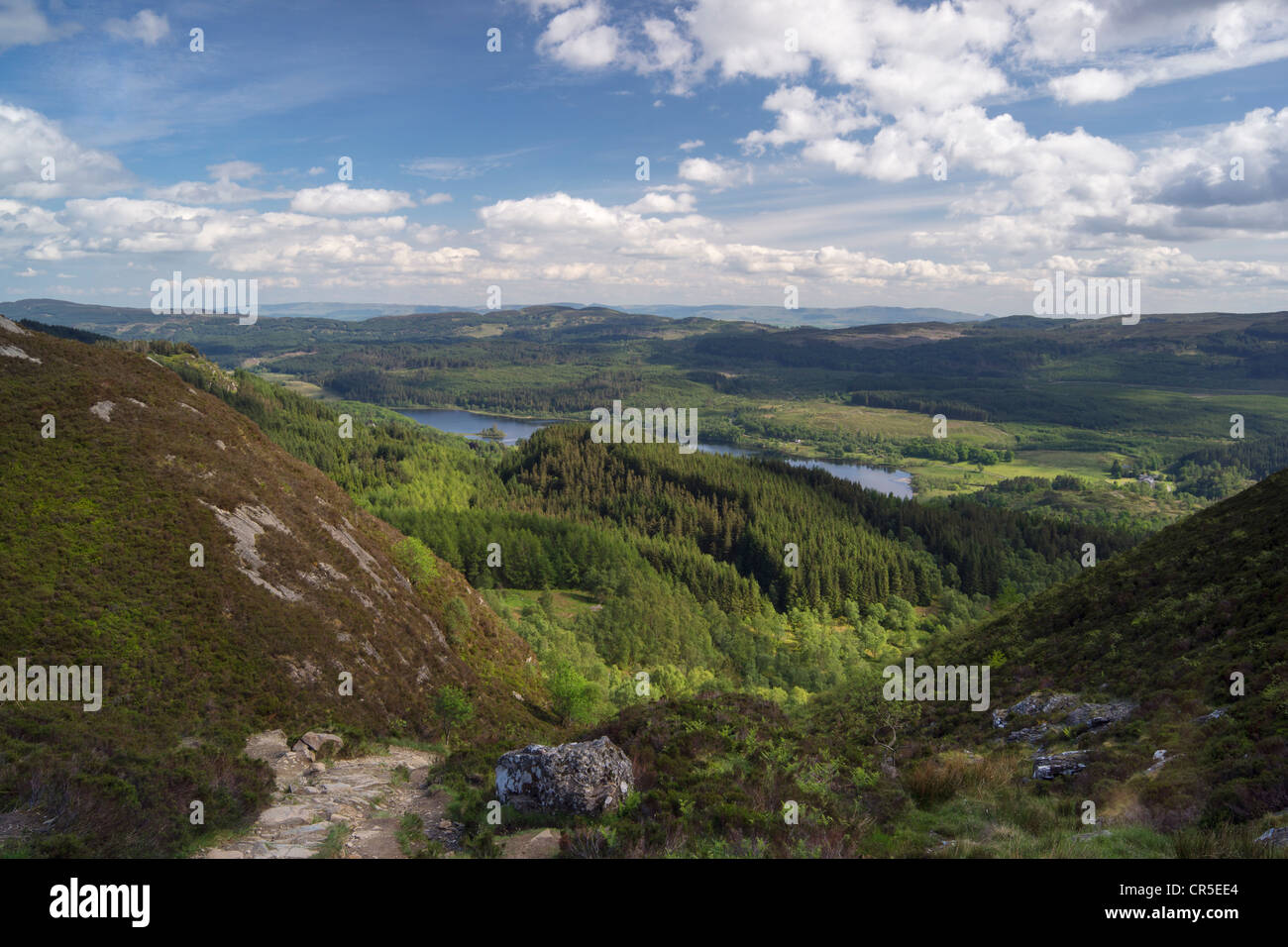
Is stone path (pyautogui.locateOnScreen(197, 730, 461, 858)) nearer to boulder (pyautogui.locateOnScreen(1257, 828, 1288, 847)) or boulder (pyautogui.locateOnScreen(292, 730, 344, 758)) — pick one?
boulder (pyautogui.locateOnScreen(292, 730, 344, 758))

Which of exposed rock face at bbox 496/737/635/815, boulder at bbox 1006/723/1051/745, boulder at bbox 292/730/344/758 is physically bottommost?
boulder at bbox 292/730/344/758

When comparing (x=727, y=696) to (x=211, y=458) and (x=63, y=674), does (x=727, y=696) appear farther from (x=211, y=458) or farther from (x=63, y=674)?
(x=211, y=458)

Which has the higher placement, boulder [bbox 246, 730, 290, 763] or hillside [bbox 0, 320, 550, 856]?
hillside [bbox 0, 320, 550, 856]

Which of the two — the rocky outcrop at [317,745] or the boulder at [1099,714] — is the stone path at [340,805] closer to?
the rocky outcrop at [317,745]

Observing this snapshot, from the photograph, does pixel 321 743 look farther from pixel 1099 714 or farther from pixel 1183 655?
pixel 1183 655

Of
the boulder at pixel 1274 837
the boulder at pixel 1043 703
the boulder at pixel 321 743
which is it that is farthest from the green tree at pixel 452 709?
the boulder at pixel 1274 837

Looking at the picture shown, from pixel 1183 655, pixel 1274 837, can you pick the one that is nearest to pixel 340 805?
pixel 1274 837

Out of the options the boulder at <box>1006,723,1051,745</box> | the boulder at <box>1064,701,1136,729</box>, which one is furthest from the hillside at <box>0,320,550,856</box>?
the boulder at <box>1064,701,1136,729</box>
